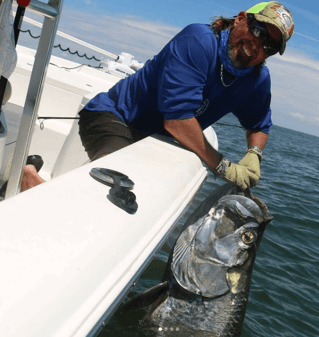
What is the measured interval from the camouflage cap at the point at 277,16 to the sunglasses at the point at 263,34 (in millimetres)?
31

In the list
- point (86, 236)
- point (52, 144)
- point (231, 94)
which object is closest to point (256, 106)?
point (231, 94)

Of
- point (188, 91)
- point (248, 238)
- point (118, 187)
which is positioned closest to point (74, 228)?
point (118, 187)

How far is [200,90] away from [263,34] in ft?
1.39

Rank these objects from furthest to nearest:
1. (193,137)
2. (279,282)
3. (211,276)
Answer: (279,282) → (193,137) → (211,276)

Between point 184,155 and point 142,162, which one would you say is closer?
point 142,162

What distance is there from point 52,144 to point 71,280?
7.75 feet

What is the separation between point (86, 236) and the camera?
1.25 m

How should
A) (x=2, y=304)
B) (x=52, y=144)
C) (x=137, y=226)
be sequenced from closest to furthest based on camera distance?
(x=2, y=304), (x=137, y=226), (x=52, y=144)

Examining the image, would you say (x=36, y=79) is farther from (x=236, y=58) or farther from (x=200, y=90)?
(x=236, y=58)

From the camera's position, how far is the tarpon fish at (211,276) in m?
2.10

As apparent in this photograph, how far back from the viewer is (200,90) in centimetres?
237

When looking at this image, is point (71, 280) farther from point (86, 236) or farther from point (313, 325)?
point (313, 325)

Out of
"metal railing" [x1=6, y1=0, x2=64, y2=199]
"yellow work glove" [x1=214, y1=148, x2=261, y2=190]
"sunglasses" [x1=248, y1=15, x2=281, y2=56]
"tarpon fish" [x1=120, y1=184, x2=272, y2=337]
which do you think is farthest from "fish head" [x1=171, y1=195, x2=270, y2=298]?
"metal railing" [x1=6, y1=0, x2=64, y2=199]

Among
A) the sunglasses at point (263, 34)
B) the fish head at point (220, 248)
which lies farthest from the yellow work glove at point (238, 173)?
the sunglasses at point (263, 34)
